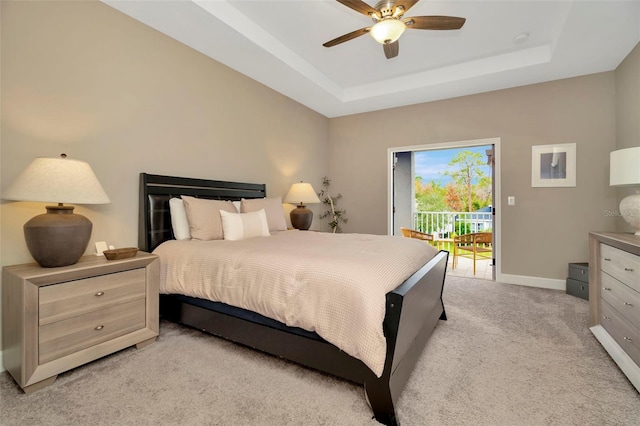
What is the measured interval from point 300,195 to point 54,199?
2.85m

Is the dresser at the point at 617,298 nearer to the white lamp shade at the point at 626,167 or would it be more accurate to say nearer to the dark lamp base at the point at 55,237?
the white lamp shade at the point at 626,167

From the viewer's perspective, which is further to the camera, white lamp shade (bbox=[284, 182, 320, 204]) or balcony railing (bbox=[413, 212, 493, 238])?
balcony railing (bbox=[413, 212, 493, 238])

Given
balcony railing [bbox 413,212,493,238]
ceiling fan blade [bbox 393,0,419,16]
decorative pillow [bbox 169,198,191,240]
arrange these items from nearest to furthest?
ceiling fan blade [bbox 393,0,419,16]
decorative pillow [bbox 169,198,191,240]
balcony railing [bbox 413,212,493,238]

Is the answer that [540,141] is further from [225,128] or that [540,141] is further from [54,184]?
[54,184]

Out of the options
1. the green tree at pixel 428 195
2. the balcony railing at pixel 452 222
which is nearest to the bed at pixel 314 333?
the balcony railing at pixel 452 222

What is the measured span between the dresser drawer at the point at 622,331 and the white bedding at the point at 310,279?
127cm

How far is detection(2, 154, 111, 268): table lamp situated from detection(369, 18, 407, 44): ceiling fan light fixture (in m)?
2.38

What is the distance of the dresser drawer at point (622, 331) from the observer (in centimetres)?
176

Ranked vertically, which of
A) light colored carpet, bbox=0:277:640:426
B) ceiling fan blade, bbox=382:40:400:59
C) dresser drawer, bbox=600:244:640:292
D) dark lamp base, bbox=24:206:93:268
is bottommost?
light colored carpet, bbox=0:277:640:426

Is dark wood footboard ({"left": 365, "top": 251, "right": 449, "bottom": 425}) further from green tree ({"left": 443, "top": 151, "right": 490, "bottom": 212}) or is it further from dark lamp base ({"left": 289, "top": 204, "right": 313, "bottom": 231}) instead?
green tree ({"left": 443, "top": 151, "right": 490, "bottom": 212})

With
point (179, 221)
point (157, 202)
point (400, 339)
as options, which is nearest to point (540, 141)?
point (400, 339)

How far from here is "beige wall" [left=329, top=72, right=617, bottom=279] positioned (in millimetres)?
3545

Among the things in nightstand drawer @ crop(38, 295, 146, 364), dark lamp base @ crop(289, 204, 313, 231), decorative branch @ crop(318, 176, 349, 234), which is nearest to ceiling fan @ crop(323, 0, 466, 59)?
dark lamp base @ crop(289, 204, 313, 231)

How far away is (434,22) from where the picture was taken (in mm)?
2299
